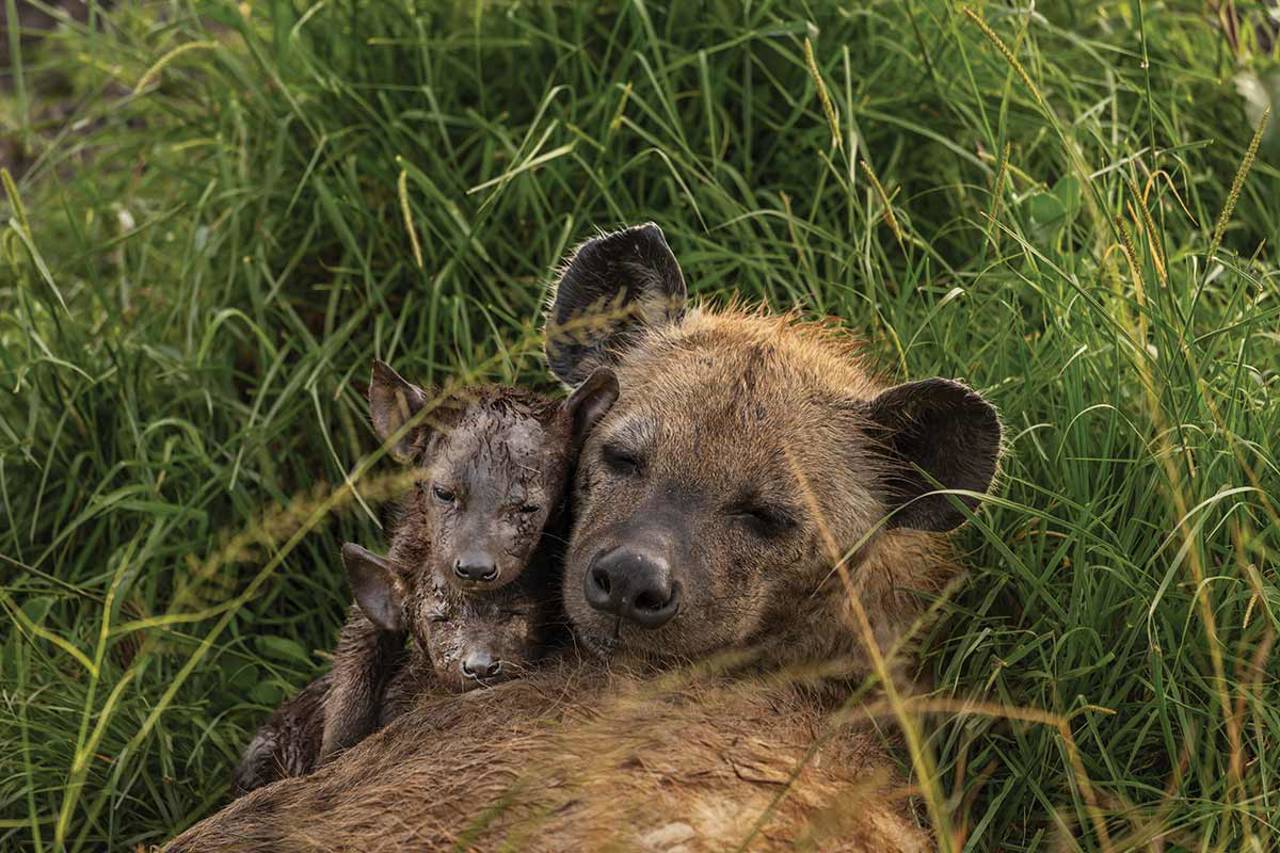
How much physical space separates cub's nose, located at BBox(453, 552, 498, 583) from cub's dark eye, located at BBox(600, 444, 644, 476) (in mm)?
360

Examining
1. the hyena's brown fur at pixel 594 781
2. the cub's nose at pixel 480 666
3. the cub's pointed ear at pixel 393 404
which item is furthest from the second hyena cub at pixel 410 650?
the cub's pointed ear at pixel 393 404

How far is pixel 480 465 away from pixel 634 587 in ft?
1.59

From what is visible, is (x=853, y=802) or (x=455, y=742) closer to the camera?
(x=853, y=802)

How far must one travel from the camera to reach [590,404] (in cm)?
353

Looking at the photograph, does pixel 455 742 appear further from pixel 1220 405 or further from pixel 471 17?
pixel 471 17

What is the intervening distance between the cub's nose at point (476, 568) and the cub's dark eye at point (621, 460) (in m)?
0.36

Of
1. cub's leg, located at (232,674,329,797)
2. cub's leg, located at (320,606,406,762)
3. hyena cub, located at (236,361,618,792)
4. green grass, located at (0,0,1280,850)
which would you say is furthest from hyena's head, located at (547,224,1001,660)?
cub's leg, located at (232,674,329,797)

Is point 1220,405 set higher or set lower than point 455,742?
higher

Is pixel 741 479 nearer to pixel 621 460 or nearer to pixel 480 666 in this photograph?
pixel 621 460

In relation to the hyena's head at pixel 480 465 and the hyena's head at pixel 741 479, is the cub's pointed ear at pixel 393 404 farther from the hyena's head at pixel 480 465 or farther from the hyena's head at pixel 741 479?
the hyena's head at pixel 741 479

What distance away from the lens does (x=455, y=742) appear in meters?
3.09

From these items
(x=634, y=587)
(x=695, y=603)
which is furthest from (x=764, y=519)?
(x=634, y=587)

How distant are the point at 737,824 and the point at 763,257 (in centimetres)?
226

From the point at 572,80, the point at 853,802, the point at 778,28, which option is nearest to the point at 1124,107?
the point at 778,28
